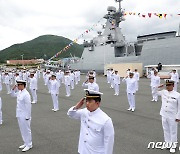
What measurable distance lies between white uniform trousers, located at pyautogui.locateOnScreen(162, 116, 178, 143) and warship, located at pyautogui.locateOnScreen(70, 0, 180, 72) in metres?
21.8

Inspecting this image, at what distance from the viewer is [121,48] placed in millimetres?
33344

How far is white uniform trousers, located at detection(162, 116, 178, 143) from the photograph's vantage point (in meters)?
5.00

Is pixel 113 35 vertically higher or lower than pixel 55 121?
higher

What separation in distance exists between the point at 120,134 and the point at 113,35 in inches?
1208

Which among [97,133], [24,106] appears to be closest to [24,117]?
[24,106]

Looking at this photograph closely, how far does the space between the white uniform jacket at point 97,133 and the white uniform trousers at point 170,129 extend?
2820 mm

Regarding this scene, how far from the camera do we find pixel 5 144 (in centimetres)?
558

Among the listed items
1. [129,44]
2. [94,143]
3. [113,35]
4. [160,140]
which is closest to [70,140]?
[160,140]

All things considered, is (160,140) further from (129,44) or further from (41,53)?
(41,53)

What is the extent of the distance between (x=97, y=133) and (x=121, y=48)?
31.4 metres

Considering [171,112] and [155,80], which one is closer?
[171,112]

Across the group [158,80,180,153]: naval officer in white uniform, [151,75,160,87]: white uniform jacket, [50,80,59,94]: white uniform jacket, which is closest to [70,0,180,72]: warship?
[151,75,160,87]: white uniform jacket

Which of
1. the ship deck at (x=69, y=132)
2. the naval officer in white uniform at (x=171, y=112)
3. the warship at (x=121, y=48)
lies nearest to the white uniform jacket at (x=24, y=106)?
the ship deck at (x=69, y=132)

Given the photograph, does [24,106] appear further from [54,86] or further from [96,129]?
[54,86]
